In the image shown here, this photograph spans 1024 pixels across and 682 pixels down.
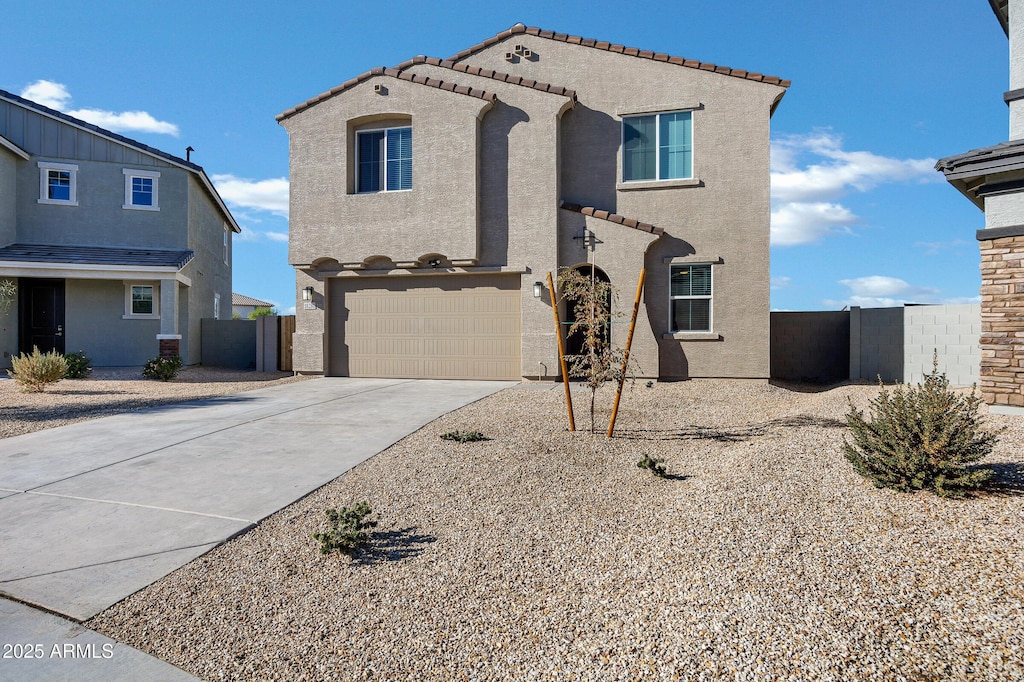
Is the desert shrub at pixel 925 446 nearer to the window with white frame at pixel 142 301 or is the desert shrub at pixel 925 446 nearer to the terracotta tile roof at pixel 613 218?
the terracotta tile roof at pixel 613 218

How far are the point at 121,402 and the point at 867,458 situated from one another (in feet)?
40.9

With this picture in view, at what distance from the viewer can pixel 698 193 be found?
13727 millimetres

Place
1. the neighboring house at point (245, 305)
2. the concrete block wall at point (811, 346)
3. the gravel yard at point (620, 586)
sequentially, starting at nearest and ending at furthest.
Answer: the gravel yard at point (620, 586) → the concrete block wall at point (811, 346) → the neighboring house at point (245, 305)

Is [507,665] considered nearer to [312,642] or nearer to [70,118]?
[312,642]

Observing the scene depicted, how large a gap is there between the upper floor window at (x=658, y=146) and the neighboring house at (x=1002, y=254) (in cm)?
567

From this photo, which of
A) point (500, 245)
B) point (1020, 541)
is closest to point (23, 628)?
point (1020, 541)

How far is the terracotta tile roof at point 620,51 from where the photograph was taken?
13344 millimetres

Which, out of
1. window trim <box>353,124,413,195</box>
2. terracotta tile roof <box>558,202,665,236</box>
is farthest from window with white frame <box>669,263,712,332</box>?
window trim <box>353,124,413,195</box>

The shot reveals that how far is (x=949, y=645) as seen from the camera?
3.16 metres

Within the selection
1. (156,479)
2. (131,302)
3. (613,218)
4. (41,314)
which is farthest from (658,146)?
(41,314)

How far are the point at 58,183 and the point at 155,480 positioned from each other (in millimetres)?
18744

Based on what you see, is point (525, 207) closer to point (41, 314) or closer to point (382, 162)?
point (382, 162)

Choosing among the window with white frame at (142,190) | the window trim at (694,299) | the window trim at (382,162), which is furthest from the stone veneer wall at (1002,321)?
the window with white frame at (142,190)

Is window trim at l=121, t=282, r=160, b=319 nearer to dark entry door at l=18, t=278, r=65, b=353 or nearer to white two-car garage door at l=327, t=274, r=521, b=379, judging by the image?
dark entry door at l=18, t=278, r=65, b=353
